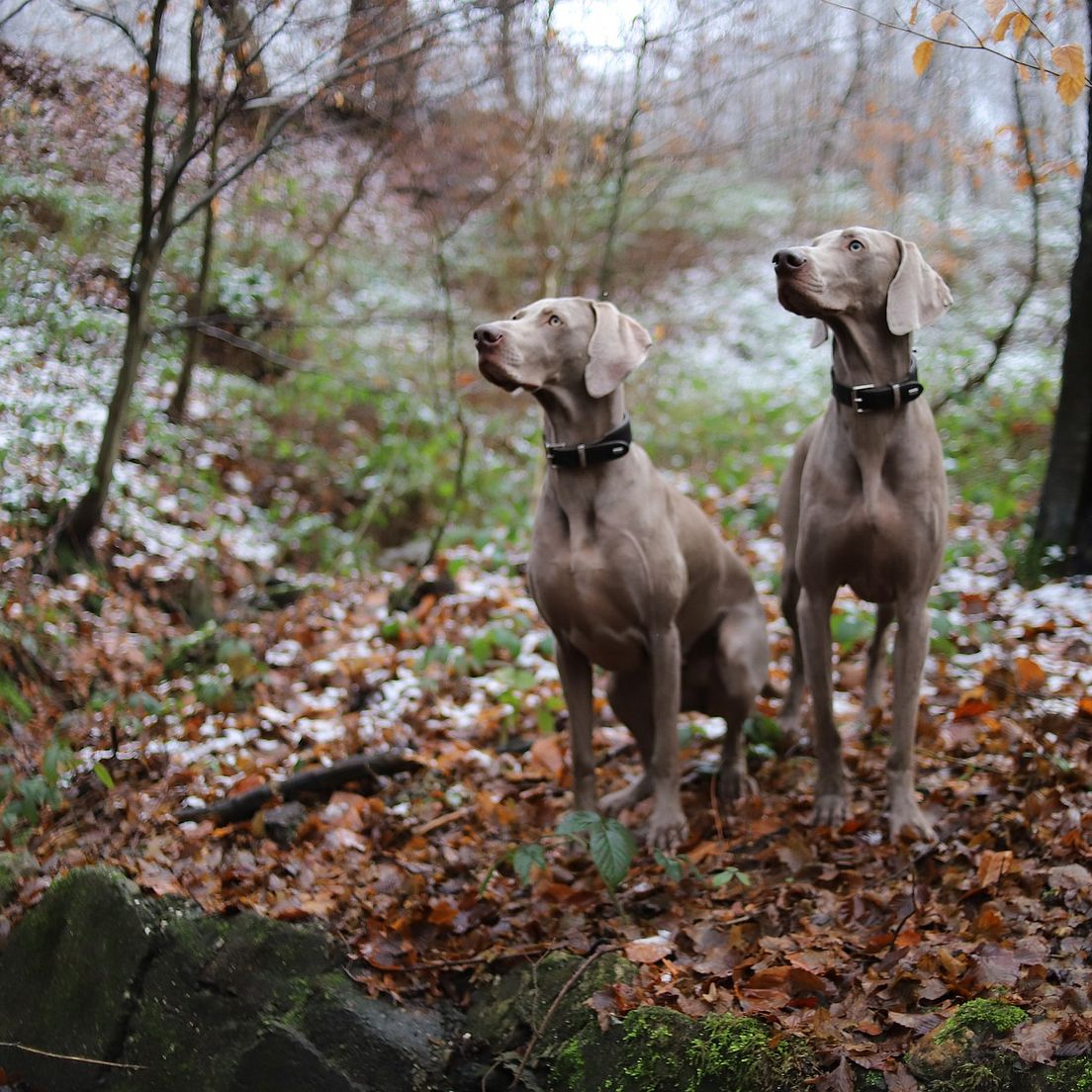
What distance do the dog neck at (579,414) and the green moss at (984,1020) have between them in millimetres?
2205

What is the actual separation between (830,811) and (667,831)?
64 cm

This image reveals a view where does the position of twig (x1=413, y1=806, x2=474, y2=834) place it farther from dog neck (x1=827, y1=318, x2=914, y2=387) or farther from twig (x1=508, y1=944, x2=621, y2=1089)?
dog neck (x1=827, y1=318, x2=914, y2=387)

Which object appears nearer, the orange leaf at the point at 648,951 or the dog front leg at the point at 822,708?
the orange leaf at the point at 648,951

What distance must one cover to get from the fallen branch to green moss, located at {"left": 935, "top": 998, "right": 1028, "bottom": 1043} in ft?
8.87

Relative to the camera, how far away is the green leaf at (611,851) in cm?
342

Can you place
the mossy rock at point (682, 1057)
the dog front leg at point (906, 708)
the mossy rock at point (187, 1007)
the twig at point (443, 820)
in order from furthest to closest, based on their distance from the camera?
the twig at point (443, 820)
the dog front leg at point (906, 708)
the mossy rock at point (187, 1007)
the mossy rock at point (682, 1057)

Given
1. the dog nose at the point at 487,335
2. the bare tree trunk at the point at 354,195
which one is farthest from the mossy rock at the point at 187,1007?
the bare tree trunk at the point at 354,195

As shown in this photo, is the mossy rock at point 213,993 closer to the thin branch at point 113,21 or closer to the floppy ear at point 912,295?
the floppy ear at point 912,295

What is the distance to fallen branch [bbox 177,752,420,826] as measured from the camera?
453cm

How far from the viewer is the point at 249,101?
5.76 m

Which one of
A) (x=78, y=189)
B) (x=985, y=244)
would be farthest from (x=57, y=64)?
(x=985, y=244)

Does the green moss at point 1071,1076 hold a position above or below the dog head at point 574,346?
below

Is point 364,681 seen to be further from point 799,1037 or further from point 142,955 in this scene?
point 799,1037

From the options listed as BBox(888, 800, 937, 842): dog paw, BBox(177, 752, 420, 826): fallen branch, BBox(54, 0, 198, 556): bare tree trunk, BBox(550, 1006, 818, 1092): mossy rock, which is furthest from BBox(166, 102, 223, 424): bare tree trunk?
BBox(550, 1006, 818, 1092): mossy rock
